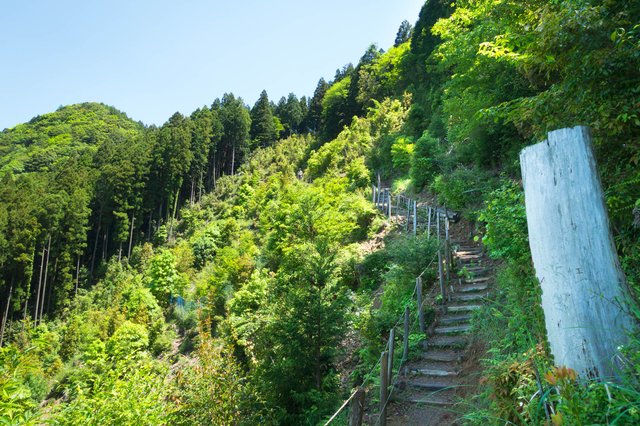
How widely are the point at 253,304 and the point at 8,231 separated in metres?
28.3

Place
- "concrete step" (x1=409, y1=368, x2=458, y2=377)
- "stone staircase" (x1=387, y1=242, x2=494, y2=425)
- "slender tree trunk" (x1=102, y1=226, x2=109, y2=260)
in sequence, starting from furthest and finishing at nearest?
"slender tree trunk" (x1=102, y1=226, x2=109, y2=260), "concrete step" (x1=409, y1=368, x2=458, y2=377), "stone staircase" (x1=387, y1=242, x2=494, y2=425)

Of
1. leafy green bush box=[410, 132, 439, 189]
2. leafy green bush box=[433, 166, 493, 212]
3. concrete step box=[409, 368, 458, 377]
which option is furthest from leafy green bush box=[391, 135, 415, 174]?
concrete step box=[409, 368, 458, 377]

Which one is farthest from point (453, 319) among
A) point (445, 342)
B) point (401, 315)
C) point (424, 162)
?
point (424, 162)

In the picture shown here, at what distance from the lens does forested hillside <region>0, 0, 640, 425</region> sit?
388 cm

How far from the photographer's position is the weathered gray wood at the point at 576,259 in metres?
1.76

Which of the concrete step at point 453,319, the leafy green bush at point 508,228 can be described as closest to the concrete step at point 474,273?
the concrete step at point 453,319

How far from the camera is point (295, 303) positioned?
7438mm

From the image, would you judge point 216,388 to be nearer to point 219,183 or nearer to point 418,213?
point 418,213

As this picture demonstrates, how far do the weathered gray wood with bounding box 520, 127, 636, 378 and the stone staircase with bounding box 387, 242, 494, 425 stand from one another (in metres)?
2.83

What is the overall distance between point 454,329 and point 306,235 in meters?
7.82

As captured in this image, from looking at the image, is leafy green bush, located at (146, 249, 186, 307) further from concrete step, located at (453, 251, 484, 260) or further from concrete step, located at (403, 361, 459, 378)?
concrete step, located at (403, 361, 459, 378)

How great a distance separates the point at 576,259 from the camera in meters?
1.87

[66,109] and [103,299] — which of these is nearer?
[103,299]

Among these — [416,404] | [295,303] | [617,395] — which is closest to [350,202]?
[295,303]
